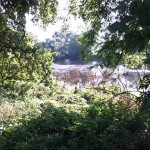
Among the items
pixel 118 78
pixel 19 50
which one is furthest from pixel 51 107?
pixel 118 78

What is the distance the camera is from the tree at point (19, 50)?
248 inches

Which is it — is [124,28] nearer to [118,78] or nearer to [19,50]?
[19,50]

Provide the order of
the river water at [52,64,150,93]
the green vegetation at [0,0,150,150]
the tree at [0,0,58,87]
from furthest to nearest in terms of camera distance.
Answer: the river water at [52,64,150,93]
the tree at [0,0,58,87]
the green vegetation at [0,0,150,150]

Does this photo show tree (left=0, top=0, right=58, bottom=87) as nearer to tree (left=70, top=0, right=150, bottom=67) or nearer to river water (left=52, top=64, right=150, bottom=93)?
tree (left=70, top=0, right=150, bottom=67)

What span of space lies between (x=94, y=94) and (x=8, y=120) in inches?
284

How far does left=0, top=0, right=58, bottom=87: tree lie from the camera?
20.7 ft

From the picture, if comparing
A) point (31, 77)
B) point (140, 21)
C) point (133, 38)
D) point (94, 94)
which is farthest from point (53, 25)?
point (94, 94)

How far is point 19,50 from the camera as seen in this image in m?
6.60

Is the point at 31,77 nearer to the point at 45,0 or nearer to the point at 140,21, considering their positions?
the point at 45,0

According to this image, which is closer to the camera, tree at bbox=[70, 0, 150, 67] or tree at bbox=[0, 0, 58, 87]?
tree at bbox=[70, 0, 150, 67]

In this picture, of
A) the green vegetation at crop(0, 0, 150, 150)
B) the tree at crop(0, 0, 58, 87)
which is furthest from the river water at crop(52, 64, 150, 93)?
the tree at crop(0, 0, 58, 87)

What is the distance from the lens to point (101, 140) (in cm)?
586

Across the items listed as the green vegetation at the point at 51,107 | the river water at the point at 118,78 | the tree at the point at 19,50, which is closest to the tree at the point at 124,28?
the green vegetation at the point at 51,107

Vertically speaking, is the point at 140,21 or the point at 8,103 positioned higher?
the point at 140,21
